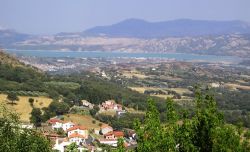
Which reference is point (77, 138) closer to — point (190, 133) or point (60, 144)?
point (60, 144)

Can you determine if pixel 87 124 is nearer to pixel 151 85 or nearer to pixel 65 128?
pixel 65 128

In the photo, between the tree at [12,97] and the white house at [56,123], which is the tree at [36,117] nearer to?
the white house at [56,123]

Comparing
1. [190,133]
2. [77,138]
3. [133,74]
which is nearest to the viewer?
[190,133]

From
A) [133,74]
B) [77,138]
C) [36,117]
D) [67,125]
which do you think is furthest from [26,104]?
[133,74]

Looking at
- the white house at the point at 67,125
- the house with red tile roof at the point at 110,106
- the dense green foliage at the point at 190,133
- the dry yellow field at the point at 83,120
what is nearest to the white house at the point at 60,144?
the white house at the point at 67,125

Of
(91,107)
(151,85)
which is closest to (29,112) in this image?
(91,107)

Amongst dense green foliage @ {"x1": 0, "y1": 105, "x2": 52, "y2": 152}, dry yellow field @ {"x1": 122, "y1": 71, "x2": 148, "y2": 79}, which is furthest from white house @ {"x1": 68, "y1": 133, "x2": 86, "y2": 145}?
dry yellow field @ {"x1": 122, "y1": 71, "x2": 148, "y2": 79}
